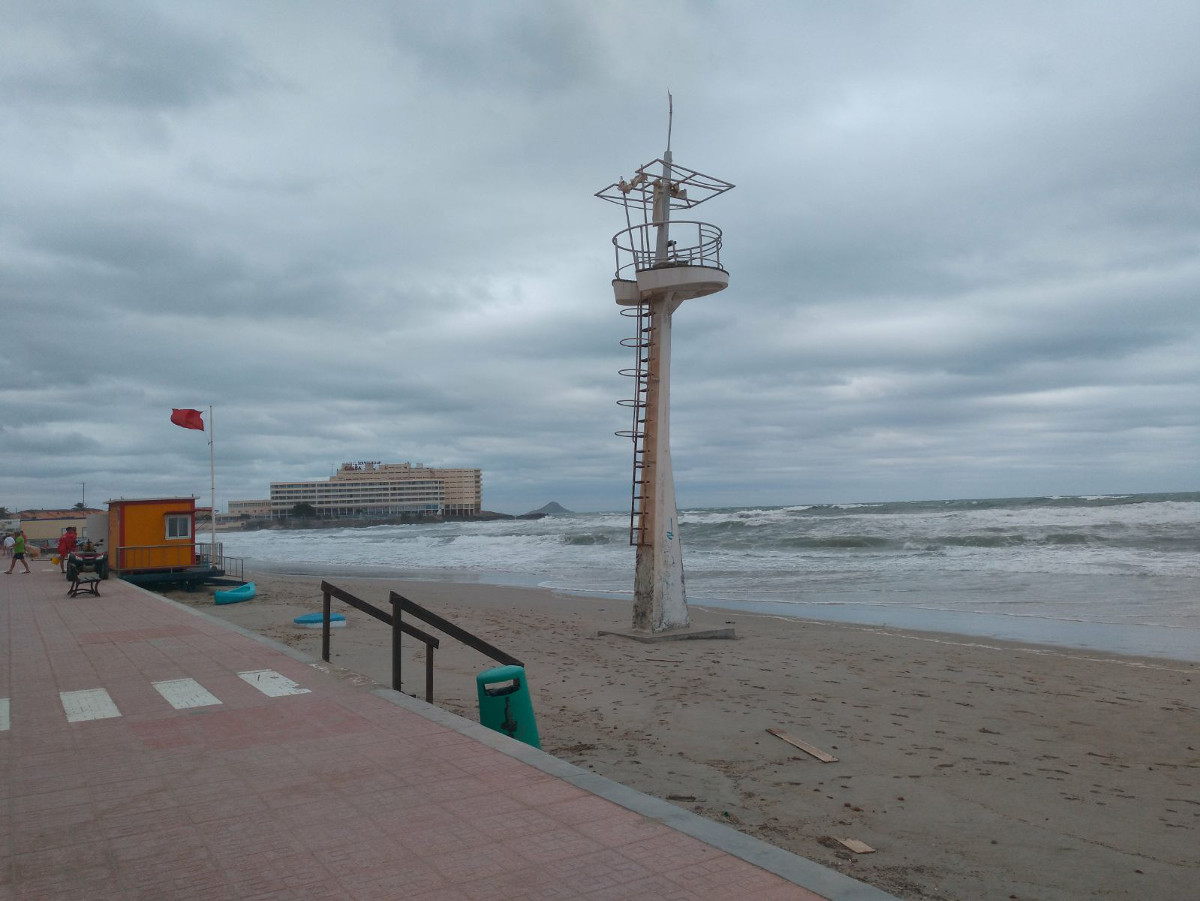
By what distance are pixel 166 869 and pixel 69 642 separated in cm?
861

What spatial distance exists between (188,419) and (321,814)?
79.8 feet

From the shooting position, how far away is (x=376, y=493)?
15875cm

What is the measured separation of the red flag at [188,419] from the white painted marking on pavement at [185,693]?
19851 mm

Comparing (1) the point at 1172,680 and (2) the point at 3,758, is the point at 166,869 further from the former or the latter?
(1) the point at 1172,680

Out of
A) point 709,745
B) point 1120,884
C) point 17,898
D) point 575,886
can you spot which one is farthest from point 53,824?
point 1120,884

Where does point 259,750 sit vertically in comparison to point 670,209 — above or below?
below

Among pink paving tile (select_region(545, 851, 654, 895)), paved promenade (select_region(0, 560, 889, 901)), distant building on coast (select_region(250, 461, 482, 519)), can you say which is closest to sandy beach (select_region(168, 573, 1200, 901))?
paved promenade (select_region(0, 560, 889, 901))

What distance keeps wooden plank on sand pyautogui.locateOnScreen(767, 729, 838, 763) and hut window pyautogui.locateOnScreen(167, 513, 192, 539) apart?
20153 millimetres

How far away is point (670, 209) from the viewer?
43.4ft

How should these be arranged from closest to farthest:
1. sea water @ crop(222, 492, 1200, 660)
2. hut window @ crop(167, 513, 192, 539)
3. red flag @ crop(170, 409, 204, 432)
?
sea water @ crop(222, 492, 1200, 660) → hut window @ crop(167, 513, 192, 539) → red flag @ crop(170, 409, 204, 432)

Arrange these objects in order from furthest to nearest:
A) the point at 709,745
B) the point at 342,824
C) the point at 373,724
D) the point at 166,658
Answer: the point at 166,658 → the point at 709,745 → the point at 373,724 → the point at 342,824

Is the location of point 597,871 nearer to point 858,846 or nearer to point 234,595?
point 858,846

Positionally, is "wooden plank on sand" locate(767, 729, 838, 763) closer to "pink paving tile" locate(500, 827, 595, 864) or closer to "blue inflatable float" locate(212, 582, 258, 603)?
"pink paving tile" locate(500, 827, 595, 864)

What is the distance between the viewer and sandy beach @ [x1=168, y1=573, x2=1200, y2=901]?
4.95m
